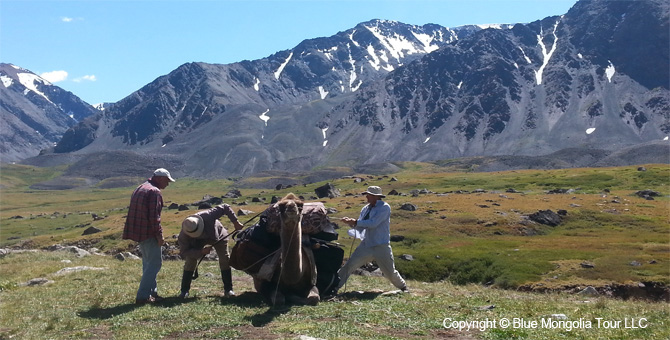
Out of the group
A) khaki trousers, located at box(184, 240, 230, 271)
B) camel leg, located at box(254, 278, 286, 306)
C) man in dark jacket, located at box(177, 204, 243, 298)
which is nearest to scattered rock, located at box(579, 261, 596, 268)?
camel leg, located at box(254, 278, 286, 306)

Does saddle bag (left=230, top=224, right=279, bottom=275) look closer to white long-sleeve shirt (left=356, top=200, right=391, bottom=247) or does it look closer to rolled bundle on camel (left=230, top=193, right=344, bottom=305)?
rolled bundle on camel (left=230, top=193, right=344, bottom=305)

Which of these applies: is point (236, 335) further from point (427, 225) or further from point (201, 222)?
point (427, 225)

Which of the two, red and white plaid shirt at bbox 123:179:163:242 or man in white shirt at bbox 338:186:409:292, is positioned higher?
red and white plaid shirt at bbox 123:179:163:242

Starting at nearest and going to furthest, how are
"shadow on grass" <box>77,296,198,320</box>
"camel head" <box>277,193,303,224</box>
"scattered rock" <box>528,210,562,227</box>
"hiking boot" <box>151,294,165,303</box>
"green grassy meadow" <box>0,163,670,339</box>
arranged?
"green grassy meadow" <box>0,163,670,339</box> → "shadow on grass" <box>77,296,198,320</box> → "camel head" <box>277,193,303,224</box> → "hiking boot" <box>151,294,165,303</box> → "scattered rock" <box>528,210,562,227</box>

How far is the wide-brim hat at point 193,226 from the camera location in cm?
1703

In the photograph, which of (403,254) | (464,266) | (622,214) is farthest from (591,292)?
(622,214)

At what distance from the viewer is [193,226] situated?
17.1 meters

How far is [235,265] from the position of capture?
59.0ft

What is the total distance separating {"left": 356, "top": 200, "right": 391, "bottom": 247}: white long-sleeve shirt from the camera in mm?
18359

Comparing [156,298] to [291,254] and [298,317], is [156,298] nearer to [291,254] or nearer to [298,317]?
[291,254]

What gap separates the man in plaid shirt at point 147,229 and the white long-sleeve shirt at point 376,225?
637 cm

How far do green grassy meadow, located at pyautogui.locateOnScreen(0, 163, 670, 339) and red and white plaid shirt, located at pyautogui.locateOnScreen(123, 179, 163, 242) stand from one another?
6.92ft

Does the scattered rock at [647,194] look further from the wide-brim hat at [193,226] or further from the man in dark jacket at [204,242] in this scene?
the wide-brim hat at [193,226]

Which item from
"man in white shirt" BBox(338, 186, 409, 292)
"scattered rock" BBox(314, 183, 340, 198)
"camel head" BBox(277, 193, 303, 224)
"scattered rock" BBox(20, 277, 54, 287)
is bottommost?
"scattered rock" BBox(314, 183, 340, 198)
